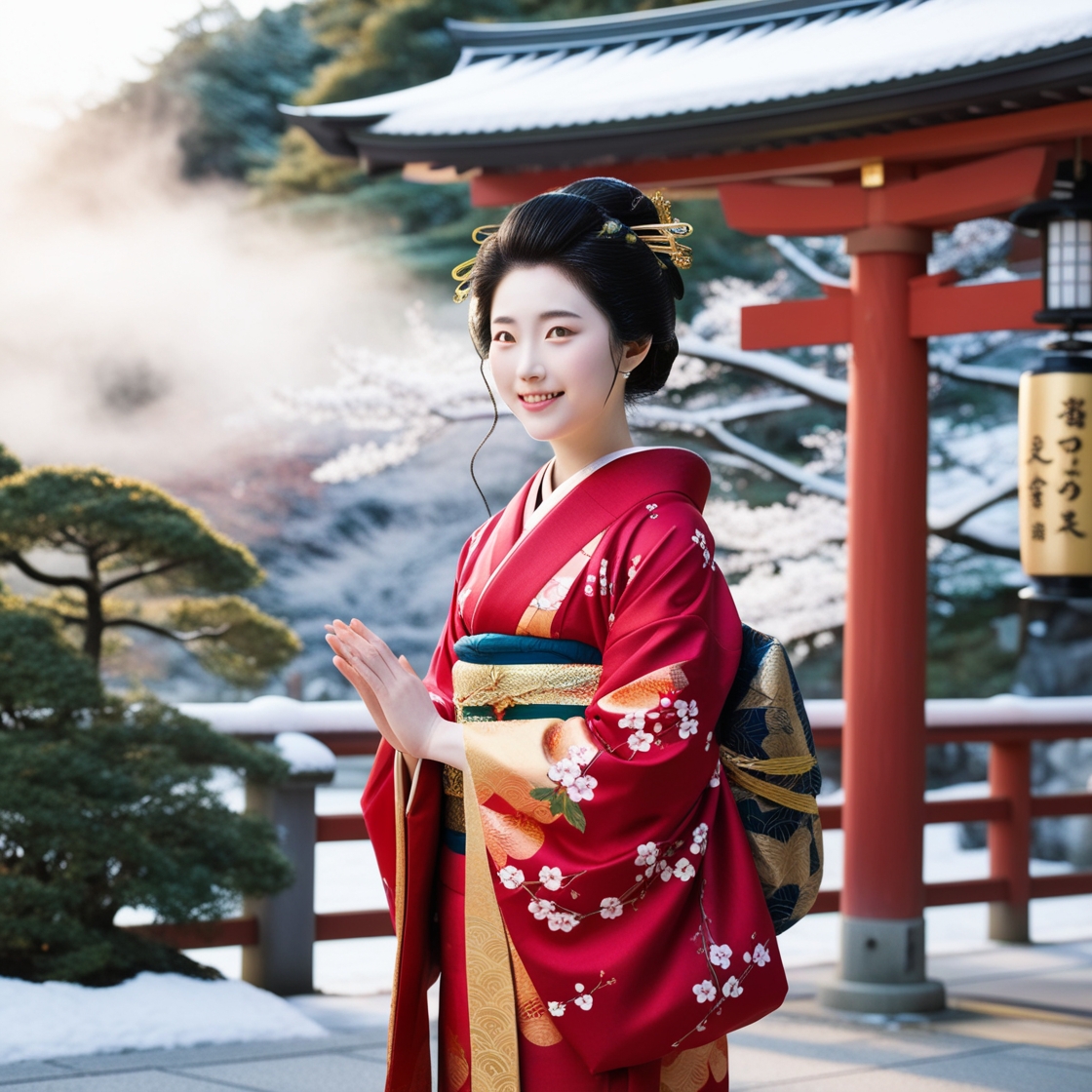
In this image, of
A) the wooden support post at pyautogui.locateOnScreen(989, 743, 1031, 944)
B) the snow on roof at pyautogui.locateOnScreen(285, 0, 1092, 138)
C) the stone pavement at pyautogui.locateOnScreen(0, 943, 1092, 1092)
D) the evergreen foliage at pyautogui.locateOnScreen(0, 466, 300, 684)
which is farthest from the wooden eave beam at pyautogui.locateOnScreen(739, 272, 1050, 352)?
the wooden support post at pyautogui.locateOnScreen(989, 743, 1031, 944)

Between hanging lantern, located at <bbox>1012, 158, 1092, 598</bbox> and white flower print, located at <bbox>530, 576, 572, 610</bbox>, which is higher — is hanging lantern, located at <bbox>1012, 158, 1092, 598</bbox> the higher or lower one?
the higher one

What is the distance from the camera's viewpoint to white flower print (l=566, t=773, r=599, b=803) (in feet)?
6.35

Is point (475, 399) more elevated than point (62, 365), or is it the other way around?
point (62, 365)

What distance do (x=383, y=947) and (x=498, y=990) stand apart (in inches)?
207

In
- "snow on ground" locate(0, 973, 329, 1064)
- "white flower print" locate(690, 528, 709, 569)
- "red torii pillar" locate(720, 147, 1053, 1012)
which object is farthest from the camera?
"red torii pillar" locate(720, 147, 1053, 1012)

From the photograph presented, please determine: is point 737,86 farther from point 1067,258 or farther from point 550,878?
point 550,878

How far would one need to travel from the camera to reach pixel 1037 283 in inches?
176

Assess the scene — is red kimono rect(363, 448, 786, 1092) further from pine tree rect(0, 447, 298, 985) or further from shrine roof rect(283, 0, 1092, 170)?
shrine roof rect(283, 0, 1092, 170)

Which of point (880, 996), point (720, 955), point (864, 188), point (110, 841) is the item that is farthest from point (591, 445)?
point (880, 996)

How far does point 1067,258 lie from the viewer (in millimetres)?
4273

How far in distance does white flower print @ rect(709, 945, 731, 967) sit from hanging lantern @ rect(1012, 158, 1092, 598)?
264 centimetres

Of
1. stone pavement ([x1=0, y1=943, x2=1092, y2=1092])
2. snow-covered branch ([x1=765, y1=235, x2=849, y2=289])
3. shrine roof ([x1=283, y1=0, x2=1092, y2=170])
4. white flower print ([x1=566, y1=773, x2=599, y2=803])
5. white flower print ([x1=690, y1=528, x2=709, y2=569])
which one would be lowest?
stone pavement ([x1=0, y1=943, x2=1092, y2=1092])

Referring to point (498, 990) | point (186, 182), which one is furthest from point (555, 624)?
point (186, 182)

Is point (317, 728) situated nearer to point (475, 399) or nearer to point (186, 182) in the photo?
point (475, 399)
